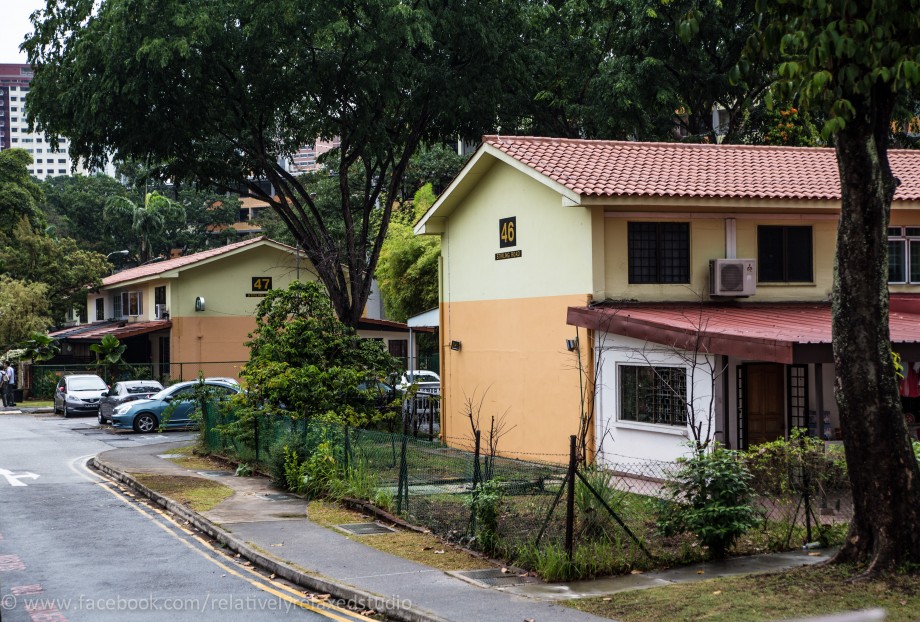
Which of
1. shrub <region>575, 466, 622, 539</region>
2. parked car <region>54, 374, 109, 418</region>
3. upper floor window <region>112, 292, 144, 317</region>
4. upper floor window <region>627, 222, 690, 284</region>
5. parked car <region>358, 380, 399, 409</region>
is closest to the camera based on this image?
shrub <region>575, 466, 622, 539</region>

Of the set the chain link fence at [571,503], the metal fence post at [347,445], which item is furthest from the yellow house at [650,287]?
the metal fence post at [347,445]

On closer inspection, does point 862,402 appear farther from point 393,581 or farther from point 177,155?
point 177,155

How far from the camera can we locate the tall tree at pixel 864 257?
34.1 ft

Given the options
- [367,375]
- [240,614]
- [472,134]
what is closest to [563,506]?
[240,614]

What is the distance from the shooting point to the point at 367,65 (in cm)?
2834

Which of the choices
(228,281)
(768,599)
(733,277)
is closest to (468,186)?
(733,277)

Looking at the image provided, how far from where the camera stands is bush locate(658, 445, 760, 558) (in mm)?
11820

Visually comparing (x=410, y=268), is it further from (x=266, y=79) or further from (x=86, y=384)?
(x=266, y=79)

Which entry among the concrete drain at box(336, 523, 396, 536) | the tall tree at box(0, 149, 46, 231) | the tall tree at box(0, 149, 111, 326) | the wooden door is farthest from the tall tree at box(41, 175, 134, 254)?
the concrete drain at box(336, 523, 396, 536)

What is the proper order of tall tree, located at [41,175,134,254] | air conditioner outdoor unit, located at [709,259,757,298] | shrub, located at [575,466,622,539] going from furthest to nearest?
tall tree, located at [41,175,134,254]
air conditioner outdoor unit, located at [709,259,757,298]
shrub, located at [575,466,622,539]

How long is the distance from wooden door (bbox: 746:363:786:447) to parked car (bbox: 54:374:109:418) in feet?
83.8

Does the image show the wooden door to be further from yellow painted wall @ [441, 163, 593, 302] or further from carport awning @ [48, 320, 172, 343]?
carport awning @ [48, 320, 172, 343]

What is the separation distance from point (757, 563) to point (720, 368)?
6.99 metres

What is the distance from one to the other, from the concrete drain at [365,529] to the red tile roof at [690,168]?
806 cm
